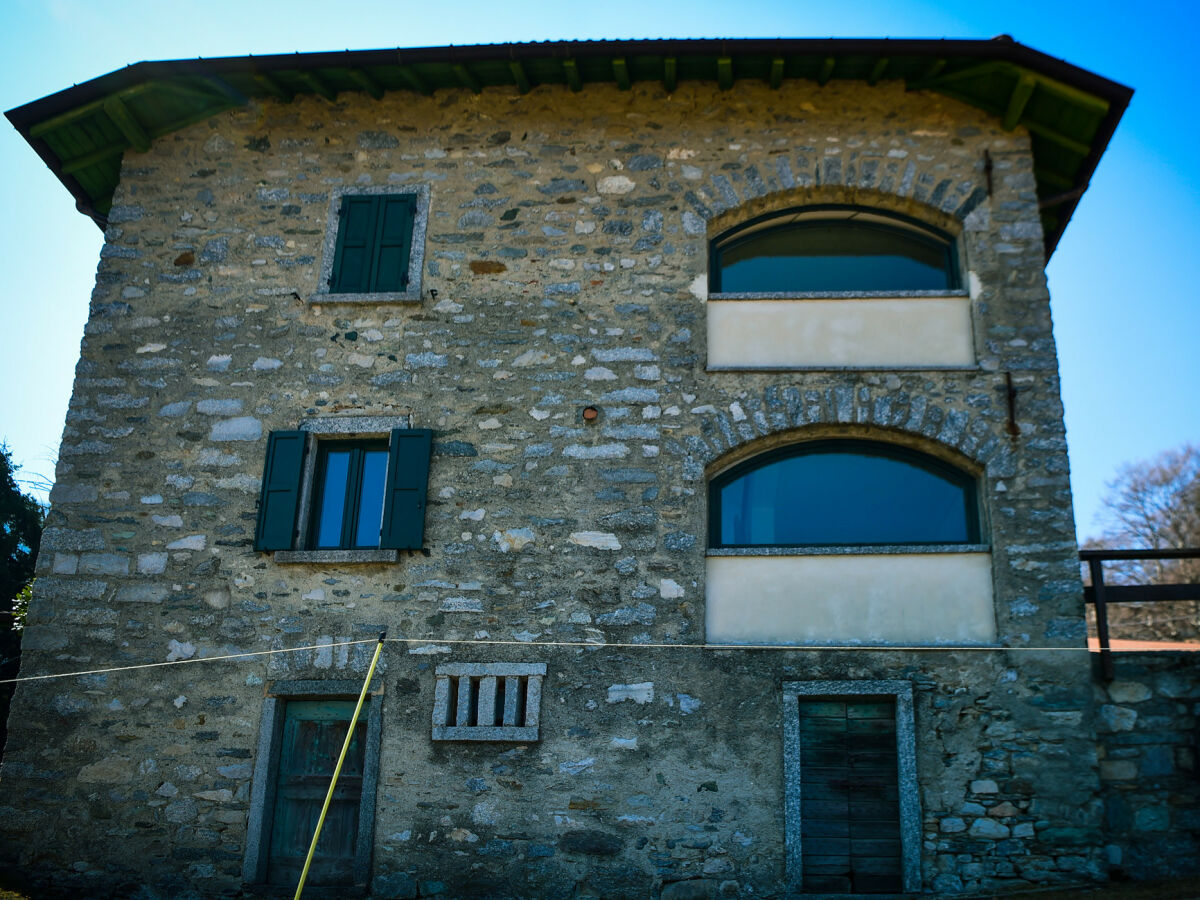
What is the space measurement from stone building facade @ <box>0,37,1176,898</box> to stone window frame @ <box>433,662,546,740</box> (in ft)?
0.07

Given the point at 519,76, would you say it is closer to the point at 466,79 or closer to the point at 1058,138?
the point at 466,79

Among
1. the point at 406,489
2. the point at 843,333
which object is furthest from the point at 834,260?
the point at 406,489

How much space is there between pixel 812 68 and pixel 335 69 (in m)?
4.09

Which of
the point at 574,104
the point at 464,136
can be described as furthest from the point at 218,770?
the point at 574,104

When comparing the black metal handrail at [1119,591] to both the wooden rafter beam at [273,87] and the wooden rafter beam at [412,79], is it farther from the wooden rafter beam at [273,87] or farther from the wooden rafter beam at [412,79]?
the wooden rafter beam at [273,87]

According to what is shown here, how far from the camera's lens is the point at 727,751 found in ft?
22.9

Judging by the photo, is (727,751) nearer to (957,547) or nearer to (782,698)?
(782,698)

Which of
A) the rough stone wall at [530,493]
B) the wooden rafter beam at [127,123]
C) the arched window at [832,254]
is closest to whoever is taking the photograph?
the rough stone wall at [530,493]

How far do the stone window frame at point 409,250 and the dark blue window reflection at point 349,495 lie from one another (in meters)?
1.23

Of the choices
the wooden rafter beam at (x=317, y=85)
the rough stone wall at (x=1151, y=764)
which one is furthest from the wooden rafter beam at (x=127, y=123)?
the rough stone wall at (x=1151, y=764)

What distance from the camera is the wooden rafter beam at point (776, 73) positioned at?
27.6 ft

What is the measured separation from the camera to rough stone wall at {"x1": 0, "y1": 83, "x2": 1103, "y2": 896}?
6922 millimetres

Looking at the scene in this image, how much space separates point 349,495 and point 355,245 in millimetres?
2215

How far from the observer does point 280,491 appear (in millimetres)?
7867
